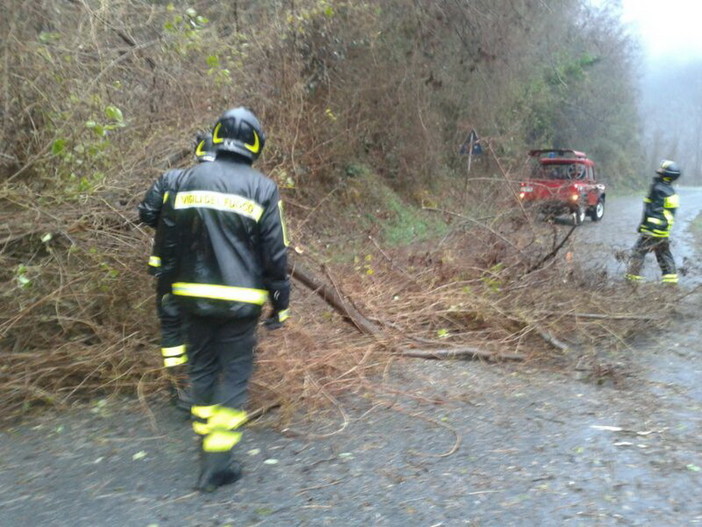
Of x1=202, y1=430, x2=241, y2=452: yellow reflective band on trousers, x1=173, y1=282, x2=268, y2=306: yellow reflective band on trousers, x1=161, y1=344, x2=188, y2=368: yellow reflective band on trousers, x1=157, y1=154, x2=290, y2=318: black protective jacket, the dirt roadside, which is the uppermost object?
x1=157, y1=154, x2=290, y2=318: black protective jacket

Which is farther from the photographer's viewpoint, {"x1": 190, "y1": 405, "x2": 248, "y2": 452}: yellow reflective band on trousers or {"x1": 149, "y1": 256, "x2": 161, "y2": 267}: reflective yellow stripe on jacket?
{"x1": 149, "y1": 256, "x2": 161, "y2": 267}: reflective yellow stripe on jacket

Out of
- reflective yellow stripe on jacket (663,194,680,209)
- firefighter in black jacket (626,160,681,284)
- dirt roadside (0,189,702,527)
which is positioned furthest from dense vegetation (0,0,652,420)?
reflective yellow stripe on jacket (663,194,680,209)

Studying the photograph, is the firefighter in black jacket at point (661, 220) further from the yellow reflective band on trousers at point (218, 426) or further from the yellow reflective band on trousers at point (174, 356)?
the yellow reflective band on trousers at point (218, 426)

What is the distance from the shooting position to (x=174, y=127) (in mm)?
5766

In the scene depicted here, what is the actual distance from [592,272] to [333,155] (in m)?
7.25

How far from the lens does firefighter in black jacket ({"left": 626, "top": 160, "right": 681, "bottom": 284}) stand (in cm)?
801

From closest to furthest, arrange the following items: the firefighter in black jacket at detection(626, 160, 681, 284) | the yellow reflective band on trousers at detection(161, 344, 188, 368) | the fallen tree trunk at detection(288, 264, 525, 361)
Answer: the yellow reflective band on trousers at detection(161, 344, 188, 368), the fallen tree trunk at detection(288, 264, 525, 361), the firefighter in black jacket at detection(626, 160, 681, 284)

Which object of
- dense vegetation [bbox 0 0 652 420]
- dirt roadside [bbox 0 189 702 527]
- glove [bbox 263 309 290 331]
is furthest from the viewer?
dense vegetation [bbox 0 0 652 420]

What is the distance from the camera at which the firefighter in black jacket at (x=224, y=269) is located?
3.00 metres

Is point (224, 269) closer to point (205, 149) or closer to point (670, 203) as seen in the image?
point (205, 149)

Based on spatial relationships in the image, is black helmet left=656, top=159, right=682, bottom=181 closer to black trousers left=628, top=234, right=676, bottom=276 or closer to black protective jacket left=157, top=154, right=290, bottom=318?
black trousers left=628, top=234, right=676, bottom=276

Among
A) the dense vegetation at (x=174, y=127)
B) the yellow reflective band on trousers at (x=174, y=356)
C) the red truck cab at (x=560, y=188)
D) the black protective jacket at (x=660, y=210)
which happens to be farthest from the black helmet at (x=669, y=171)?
the yellow reflective band on trousers at (x=174, y=356)

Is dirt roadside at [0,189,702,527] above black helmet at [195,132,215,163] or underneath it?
underneath

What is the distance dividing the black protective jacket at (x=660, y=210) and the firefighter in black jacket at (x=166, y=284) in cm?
662
